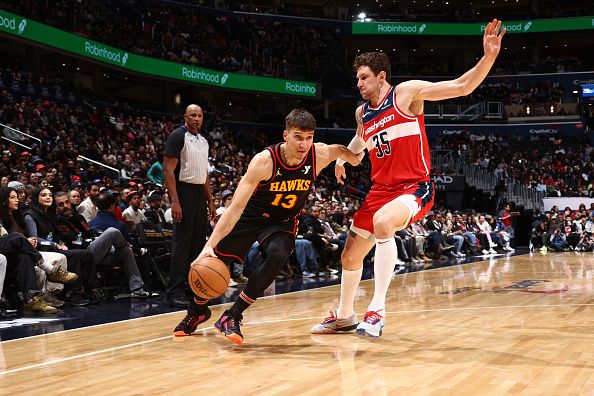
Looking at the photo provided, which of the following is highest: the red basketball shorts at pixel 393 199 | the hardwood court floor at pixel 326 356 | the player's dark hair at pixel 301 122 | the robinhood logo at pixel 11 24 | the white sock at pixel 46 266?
the robinhood logo at pixel 11 24

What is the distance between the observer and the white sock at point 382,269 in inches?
190

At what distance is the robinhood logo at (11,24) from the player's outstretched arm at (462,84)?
52.8 ft

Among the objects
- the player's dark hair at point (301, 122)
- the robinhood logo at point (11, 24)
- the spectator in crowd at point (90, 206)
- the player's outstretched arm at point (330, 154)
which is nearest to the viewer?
the player's dark hair at point (301, 122)

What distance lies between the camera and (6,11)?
18.3 meters

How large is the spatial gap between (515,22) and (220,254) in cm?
3357

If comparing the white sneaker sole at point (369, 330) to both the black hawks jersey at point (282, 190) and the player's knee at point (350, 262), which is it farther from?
the black hawks jersey at point (282, 190)

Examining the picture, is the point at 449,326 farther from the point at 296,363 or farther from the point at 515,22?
the point at 515,22

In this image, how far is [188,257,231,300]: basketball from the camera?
446cm

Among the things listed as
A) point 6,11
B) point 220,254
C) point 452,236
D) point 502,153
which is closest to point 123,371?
point 220,254

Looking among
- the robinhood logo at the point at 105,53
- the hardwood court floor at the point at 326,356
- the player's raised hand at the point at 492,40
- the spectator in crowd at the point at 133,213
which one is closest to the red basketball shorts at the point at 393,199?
the hardwood court floor at the point at 326,356

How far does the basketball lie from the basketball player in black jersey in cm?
7

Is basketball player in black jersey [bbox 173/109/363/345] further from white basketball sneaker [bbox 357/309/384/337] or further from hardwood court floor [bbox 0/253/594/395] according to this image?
white basketball sneaker [bbox 357/309/384/337]

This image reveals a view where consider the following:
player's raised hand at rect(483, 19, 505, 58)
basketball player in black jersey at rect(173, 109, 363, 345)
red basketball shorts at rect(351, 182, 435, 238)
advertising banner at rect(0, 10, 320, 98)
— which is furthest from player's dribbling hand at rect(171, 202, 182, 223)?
advertising banner at rect(0, 10, 320, 98)

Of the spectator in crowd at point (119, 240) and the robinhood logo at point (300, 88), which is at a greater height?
the robinhood logo at point (300, 88)
